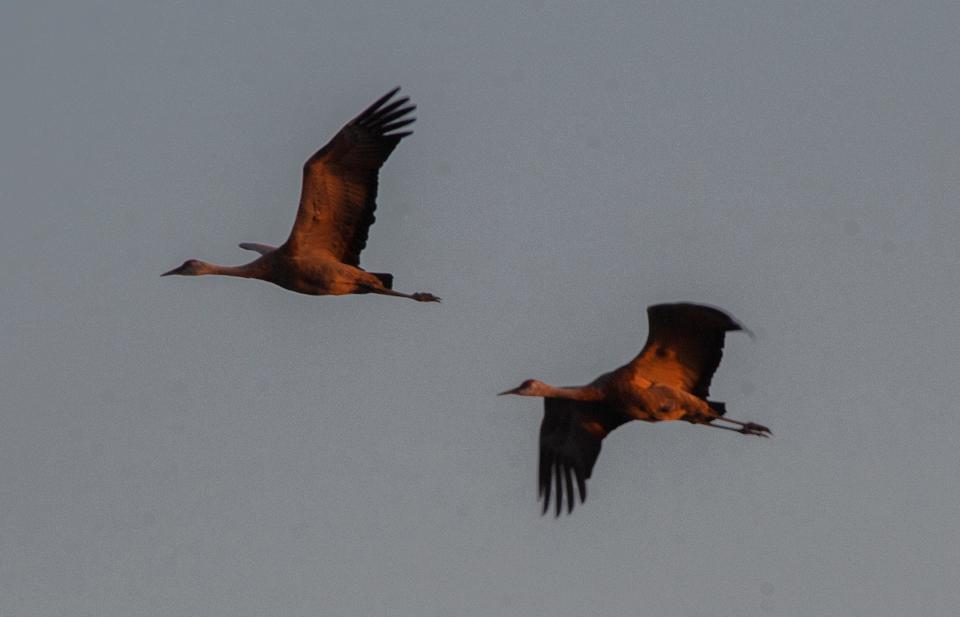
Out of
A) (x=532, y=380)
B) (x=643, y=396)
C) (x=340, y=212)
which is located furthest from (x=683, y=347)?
(x=340, y=212)

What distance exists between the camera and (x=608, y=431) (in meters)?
23.5

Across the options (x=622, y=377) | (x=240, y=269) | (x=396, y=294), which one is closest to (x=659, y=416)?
(x=622, y=377)

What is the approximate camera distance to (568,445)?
23.6 metres

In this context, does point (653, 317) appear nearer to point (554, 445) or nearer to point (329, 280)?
point (554, 445)

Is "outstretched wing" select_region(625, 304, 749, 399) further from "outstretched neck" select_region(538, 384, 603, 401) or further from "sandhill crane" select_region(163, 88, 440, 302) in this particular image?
"sandhill crane" select_region(163, 88, 440, 302)

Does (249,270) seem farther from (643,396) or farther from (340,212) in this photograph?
(643,396)

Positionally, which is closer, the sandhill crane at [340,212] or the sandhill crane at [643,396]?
the sandhill crane at [643,396]

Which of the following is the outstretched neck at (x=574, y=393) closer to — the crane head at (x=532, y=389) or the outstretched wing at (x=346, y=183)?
the crane head at (x=532, y=389)

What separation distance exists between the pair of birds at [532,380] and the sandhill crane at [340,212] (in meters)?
0.01

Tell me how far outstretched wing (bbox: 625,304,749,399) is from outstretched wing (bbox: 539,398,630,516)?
1.11 meters

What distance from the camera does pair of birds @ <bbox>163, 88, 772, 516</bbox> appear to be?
22.4 metres

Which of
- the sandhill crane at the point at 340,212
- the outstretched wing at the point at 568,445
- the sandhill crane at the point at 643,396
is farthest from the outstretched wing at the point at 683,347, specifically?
the sandhill crane at the point at 340,212

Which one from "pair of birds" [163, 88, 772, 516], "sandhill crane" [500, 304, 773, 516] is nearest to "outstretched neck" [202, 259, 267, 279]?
"pair of birds" [163, 88, 772, 516]

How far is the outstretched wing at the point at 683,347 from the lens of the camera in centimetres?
2184
